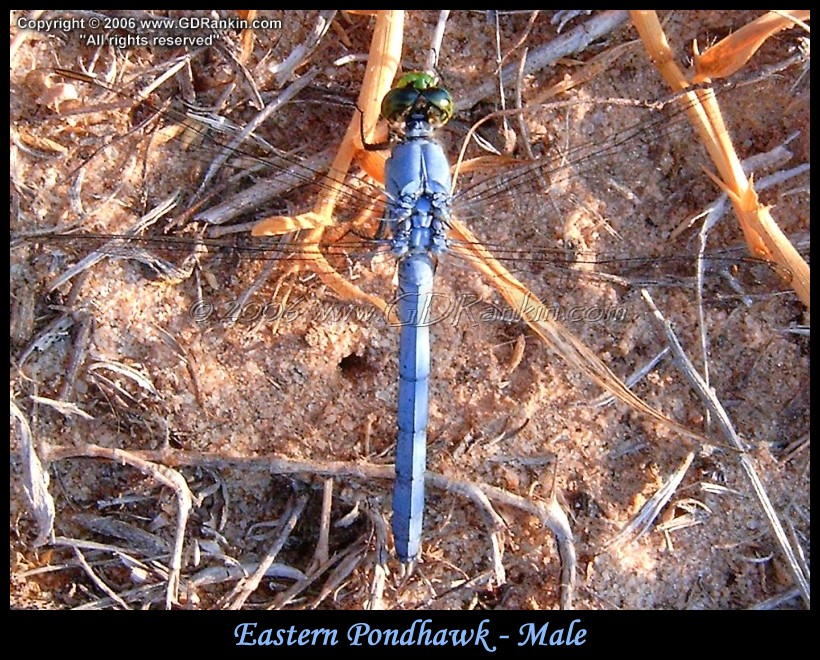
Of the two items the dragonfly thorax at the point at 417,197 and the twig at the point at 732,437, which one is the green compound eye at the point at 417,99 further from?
the twig at the point at 732,437

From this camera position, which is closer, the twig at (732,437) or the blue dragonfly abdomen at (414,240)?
the blue dragonfly abdomen at (414,240)

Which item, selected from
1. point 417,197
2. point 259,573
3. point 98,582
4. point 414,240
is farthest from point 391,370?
point 98,582

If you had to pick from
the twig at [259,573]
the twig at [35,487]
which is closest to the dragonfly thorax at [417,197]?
the twig at [259,573]

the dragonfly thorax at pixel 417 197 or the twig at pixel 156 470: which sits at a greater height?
the dragonfly thorax at pixel 417 197

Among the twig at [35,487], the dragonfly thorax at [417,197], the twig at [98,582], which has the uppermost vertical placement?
the dragonfly thorax at [417,197]

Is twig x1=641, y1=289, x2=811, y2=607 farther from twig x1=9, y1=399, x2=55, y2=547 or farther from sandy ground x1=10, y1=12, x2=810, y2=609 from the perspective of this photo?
twig x1=9, y1=399, x2=55, y2=547

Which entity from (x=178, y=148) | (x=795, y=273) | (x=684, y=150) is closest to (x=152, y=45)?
(x=178, y=148)

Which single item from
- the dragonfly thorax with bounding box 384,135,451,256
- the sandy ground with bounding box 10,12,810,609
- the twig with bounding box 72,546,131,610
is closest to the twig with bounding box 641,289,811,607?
the sandy ground with bounding box 10,12,810,609
